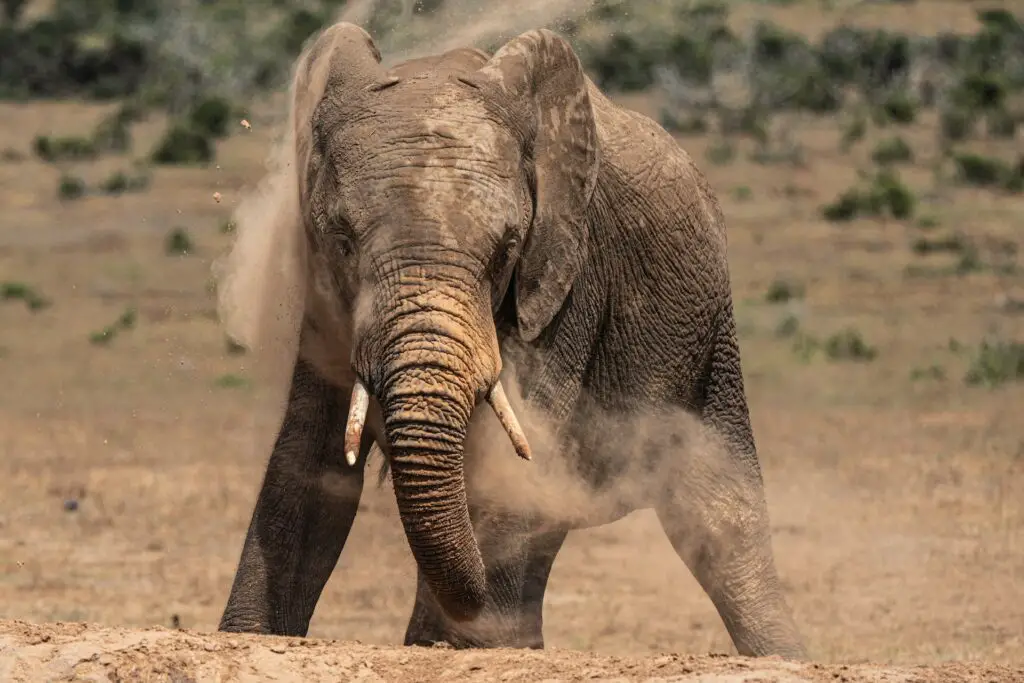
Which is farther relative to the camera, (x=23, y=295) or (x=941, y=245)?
(x=941, y=245)

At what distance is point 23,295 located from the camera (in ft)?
56.5

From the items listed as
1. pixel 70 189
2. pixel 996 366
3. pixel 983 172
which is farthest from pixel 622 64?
pixel 996 366

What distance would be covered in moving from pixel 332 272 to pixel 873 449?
6.96 metres

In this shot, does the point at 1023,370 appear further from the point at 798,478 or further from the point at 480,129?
the point at 480,129

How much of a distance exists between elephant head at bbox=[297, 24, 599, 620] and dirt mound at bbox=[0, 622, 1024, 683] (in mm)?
276

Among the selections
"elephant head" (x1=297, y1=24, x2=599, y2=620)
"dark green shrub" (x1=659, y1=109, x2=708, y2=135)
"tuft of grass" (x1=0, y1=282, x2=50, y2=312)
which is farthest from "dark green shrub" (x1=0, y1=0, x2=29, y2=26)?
Result: "elephant head" (x1=297, y1=24, x2=599, y2=620)

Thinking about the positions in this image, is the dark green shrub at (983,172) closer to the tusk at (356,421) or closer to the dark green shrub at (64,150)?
the dark green shrub at (64,150)

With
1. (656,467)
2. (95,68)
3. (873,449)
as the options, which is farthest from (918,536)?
(95,68)

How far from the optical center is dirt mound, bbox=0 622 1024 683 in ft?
17.1

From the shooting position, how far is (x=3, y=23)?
37.3 m

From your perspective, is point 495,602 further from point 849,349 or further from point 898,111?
point 898,111

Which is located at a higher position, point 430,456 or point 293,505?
point 430,456

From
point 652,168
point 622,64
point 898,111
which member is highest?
point 622,64

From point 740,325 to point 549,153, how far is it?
1031 cm
